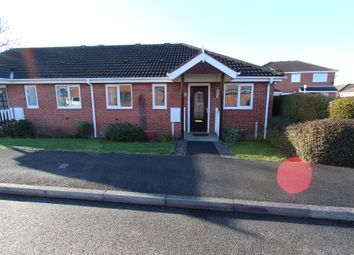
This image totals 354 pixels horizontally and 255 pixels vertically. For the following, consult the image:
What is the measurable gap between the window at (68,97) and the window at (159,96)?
3821 millimetres

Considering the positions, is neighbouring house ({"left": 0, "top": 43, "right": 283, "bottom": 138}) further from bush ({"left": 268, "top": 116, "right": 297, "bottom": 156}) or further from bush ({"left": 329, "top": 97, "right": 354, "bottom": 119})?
bush ({"left": 329, "top": 97, "right": 354, "bottom": 119})

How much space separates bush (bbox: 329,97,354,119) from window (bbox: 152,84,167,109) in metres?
6.48

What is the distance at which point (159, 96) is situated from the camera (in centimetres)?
972

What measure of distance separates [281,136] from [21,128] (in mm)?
11647

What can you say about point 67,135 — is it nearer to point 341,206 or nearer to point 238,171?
point 238,171

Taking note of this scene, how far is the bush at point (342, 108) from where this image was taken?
5.74 m

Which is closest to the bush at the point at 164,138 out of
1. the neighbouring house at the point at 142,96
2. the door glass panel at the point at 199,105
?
the neighbouring house at the point at 142,96

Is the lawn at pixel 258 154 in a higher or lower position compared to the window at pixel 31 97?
lower

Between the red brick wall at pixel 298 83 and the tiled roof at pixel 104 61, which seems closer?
the tiled roof at pixel 104 61

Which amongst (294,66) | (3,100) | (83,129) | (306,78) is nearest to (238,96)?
(83,129)

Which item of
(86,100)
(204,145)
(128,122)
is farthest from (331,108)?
(86,100)

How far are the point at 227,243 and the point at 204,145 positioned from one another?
535 cm

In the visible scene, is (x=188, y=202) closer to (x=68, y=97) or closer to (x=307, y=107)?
(x=307, y=107)

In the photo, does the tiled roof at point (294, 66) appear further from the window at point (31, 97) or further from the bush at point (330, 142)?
the window at point (31, 97)
